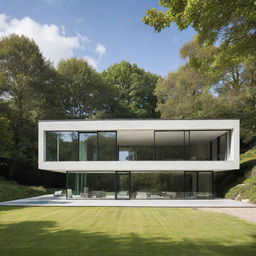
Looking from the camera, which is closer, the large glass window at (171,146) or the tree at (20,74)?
the large glass window at (171,146)

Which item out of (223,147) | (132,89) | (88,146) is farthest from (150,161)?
(132,89)

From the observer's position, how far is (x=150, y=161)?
18531mm

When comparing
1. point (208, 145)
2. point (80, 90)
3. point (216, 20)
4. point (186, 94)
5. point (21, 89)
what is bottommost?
point (208, 145)

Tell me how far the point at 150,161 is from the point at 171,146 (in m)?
3.01

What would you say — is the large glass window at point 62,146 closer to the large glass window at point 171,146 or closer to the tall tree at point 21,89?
the large glass window at point 171,146

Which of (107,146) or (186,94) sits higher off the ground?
(186,94)

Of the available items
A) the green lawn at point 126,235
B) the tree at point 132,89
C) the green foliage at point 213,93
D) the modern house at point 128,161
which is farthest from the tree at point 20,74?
the green lawn at point 126,235

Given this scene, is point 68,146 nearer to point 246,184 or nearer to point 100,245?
point 246,184

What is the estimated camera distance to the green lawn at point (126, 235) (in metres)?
6.41

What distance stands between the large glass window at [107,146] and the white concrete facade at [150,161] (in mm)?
431

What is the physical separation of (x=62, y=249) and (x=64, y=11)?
13.1 meters

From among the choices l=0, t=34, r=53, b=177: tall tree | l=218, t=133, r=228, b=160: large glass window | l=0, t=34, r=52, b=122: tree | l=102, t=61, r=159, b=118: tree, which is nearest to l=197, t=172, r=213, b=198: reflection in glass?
l=218, t=133, r=228, b=160: large glass window

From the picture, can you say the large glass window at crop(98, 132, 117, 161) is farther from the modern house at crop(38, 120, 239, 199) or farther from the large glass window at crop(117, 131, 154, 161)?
the large glass window at crop(117, 131, 154, 161)

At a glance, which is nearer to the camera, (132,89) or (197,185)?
(197,185)
